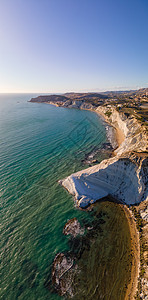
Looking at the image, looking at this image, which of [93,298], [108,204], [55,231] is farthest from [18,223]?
[108,204]

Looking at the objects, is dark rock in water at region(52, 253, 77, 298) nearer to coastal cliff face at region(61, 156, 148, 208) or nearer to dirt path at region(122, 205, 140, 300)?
dirt path at region(122, 205, 140, 300)

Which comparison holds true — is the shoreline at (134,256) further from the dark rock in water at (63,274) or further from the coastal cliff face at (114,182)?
the dark rock in water at (63,274)

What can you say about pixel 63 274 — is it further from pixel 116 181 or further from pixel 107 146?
pixel 107 146

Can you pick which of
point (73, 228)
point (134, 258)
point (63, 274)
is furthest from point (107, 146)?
point (63, 274)

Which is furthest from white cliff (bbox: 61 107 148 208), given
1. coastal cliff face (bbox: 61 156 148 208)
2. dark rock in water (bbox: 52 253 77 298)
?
dark rock in water (bbox: 52 253 77 298)

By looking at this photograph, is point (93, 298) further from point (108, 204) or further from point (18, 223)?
point (18, 223)

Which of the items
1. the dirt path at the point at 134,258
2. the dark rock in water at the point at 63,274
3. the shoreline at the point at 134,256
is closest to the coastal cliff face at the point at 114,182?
the shoreline at the point at 134,256
